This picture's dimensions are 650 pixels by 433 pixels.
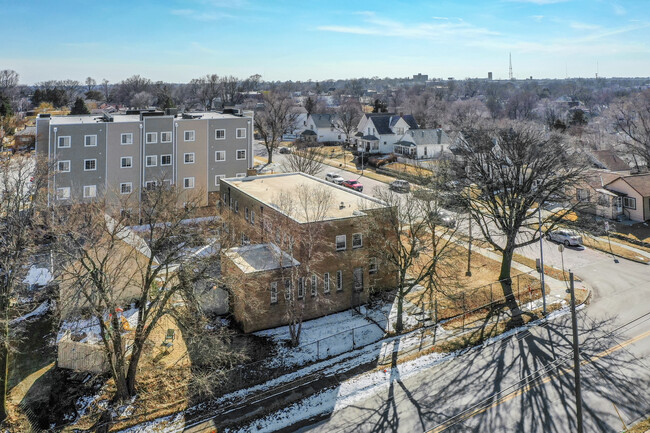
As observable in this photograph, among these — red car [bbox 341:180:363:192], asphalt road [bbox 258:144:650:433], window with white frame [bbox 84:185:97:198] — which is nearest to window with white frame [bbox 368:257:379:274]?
asphalt road [bbox 258:144:650:433]

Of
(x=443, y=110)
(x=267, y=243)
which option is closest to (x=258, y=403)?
(x=267, y=243)

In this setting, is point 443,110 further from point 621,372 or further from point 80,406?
point 80,406

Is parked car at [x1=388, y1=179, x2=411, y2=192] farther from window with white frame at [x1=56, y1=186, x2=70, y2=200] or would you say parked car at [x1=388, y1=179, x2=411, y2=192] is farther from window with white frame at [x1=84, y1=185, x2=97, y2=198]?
window with white frame at [x1=56, y1=186, x2=70, y2=200]

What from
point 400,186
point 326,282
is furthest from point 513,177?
point 400,186

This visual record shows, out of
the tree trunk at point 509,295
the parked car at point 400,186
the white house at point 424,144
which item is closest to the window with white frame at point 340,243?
the tree trunk at point 509,295

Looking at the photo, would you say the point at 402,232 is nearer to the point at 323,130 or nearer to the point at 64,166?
the point at 64,166

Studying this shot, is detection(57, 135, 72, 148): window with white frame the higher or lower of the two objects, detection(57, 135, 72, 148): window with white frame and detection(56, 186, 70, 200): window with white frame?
the higher

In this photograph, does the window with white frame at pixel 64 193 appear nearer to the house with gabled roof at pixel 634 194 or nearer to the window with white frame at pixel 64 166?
the window with white frame at pixel 64 166

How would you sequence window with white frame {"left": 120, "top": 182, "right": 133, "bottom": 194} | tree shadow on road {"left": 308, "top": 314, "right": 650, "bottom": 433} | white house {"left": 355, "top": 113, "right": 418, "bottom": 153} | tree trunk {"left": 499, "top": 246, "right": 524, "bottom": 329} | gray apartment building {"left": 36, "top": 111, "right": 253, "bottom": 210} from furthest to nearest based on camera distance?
1. white house {"left": 355, "top": 113, "right": 418, "bottom": 153}
2. window with white frame {"left": 120, "top": 182, "right": 133, "bottom": 194}
3. gray apartment building {"left": 36, "top": 111, "right": 253, "bottom": 210}
4. tree trunk {"left": 499, "top": 246, "right": 524, "bottom": 329}
5. tree shadow on road {"left": 308, "top": 314, "right": 650, "bottom": 433}
